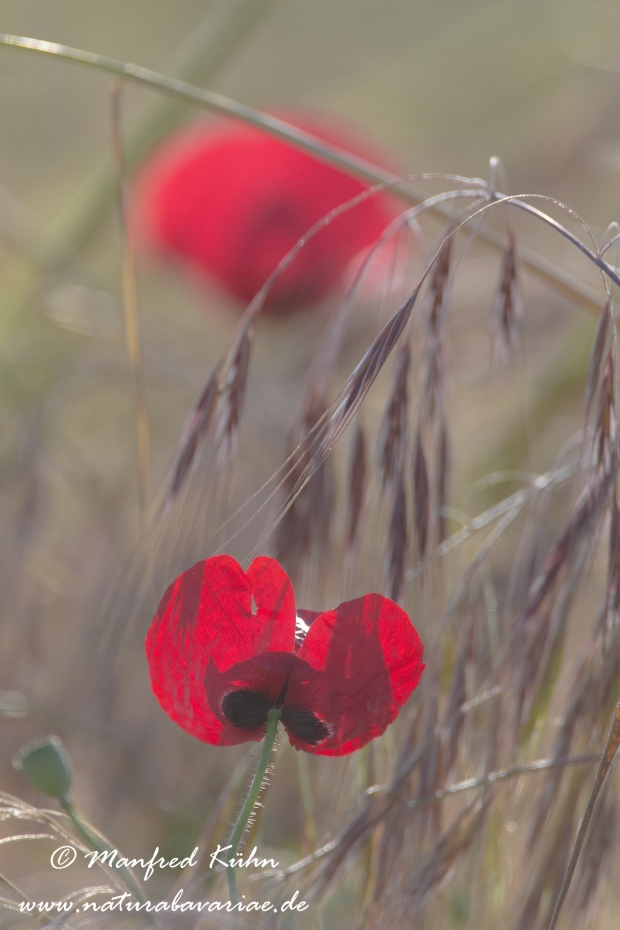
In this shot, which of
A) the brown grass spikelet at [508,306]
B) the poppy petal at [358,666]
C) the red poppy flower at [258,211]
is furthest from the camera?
the red poppy flower at [258,211]

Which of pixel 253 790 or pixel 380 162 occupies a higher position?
pixel 380 162

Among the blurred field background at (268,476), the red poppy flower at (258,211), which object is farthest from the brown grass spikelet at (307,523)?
the red poppy flower at (258,211)

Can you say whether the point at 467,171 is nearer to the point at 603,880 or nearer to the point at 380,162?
the point at 380,162

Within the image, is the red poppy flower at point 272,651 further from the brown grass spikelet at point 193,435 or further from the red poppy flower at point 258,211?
the red poppy flower at point 258,211

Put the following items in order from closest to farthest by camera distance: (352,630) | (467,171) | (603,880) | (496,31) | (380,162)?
1. (352,630)
2. (603,880)
3. (380,162)
4. (496,31)
5. (467,171)

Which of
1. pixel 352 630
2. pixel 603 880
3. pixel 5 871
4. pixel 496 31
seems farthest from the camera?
pixel 496 31

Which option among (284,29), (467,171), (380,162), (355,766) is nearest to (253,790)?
(355,766)

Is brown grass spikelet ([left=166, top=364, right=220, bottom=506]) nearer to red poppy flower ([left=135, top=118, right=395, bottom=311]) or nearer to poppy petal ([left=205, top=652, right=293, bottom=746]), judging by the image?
poppy petal ([left=205, top=652, right=293, bottom=746])
